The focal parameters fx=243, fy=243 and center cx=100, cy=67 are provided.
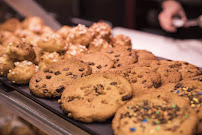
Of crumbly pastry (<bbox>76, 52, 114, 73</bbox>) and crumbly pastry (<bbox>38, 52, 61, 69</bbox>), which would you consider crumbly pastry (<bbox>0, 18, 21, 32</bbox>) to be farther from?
crumbly pastry (<bbox>76, 52, 114, 73</bbox>)

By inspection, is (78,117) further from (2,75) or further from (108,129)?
(2,75)

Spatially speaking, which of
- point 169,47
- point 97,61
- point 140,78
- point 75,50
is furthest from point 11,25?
point 140,78

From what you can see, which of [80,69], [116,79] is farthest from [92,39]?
[116,79]

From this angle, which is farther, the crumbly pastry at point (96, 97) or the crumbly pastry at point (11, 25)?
the crumbly pastry at point (11, 25)

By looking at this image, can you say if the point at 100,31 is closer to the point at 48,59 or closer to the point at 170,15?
the point at 48,59

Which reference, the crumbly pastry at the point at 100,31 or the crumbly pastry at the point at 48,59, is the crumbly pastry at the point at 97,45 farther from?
the crumbly pastry at the point at 48,59

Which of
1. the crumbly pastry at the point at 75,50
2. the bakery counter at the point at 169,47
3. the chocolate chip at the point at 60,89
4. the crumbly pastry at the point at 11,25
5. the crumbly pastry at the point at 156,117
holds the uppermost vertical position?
the crumbly pastry at the point at 11,25

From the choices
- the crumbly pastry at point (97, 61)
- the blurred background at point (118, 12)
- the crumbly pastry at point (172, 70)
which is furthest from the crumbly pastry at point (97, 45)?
the blurred background at point (118, 12)
